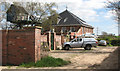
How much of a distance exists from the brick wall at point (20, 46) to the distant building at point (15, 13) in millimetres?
18134

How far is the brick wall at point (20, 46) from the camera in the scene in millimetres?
9500

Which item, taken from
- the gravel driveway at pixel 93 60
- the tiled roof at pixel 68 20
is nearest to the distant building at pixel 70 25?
the tiled roof at pixel 68 20

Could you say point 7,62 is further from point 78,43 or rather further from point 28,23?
point 28,23

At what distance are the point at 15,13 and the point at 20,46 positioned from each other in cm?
1944

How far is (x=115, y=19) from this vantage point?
23.7 ft

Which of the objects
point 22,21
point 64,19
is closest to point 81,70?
point 22,21

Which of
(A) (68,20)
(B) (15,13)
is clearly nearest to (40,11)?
(B) (15,13)

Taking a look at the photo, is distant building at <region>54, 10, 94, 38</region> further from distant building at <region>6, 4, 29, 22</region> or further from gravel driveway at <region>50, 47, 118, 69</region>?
gravel driveway at <region>50, 47, 118, 69</region>

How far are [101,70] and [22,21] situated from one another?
22.2 metres

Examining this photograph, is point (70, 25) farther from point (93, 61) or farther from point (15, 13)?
point (93, 61)

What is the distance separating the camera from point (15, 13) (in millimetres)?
27578

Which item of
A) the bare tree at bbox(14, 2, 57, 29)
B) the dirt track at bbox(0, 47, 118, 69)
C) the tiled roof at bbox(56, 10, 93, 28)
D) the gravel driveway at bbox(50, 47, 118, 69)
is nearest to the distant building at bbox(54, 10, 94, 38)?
the tiled roof at bbox(56, 10, 93, 28)

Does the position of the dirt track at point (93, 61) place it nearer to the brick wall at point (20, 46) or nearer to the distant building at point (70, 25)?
the brick wall at point (20, 46)

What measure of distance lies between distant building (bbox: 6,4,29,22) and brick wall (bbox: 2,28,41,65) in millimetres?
18134
